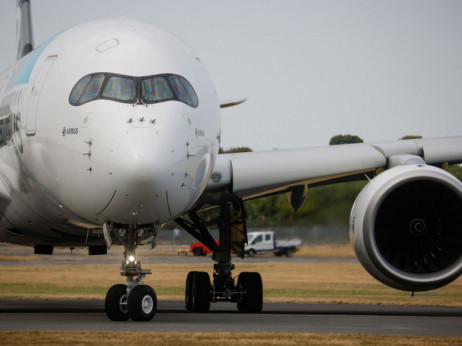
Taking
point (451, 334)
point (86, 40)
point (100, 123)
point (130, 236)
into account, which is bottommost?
point (451, 334)

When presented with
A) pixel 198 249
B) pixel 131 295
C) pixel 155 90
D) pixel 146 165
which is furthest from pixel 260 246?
pixel 146 165

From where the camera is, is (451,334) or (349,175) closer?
(451,334)

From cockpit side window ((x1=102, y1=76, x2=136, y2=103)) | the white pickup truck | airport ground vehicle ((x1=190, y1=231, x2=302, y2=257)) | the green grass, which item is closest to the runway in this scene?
cockpit side window ((x1=102, y1=76, x2=136, y2=103))

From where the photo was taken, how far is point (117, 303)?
1322cm

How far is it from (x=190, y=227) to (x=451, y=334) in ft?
24.3

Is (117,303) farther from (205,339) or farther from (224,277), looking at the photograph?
(224,277)

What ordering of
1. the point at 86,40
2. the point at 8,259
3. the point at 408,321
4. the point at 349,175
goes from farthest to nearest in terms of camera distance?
the point at 8,259 < the point at 349,175 < the point at 408,321 < the point at 86,40

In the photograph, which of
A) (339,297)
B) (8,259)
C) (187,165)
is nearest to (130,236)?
(187,165)

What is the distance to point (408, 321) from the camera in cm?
1422

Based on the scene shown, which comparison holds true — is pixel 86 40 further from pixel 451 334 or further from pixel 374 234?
pixel 451 334

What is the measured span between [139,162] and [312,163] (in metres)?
5.46

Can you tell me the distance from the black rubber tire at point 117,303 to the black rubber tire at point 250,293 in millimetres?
4834

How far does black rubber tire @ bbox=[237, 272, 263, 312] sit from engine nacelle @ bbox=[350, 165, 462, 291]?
3.77 meters

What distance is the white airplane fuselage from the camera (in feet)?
38.5
